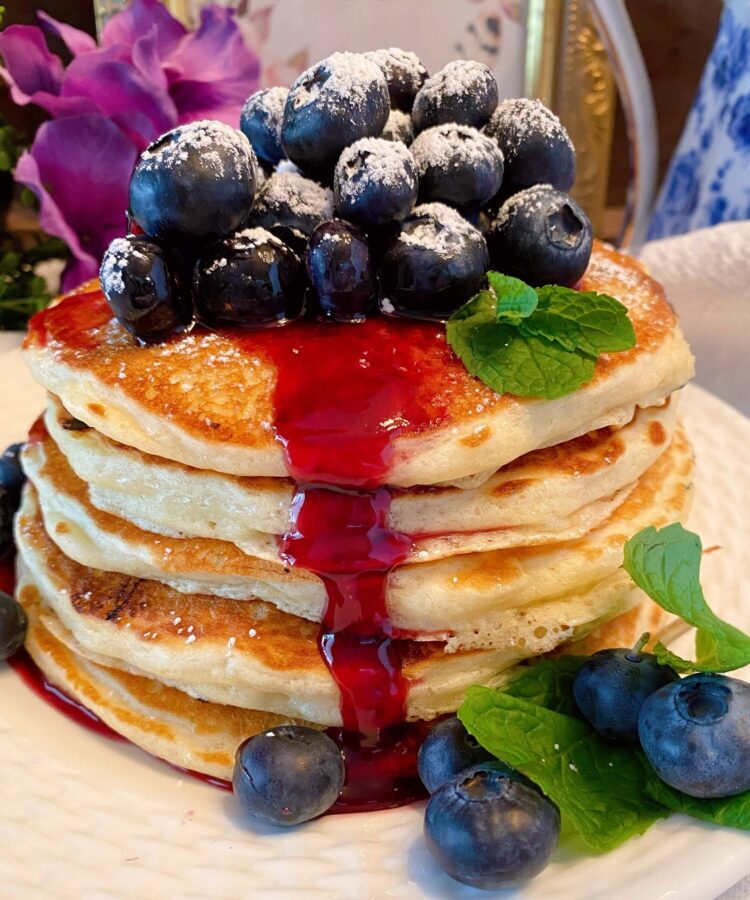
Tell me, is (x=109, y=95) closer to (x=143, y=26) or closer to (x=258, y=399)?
(x=143, y=26)

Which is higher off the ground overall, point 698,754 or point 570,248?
point 570,248

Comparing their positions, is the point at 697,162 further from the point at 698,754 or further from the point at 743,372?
the point at 698,754

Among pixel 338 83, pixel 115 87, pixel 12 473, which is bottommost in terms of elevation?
pixel 12 473

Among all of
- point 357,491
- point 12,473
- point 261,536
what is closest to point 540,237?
point 357,491

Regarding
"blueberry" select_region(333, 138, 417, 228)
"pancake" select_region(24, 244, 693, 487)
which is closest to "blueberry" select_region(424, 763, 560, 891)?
"pancake" select_region(24, 244, 693, 487)

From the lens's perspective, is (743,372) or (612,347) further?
(743,372)

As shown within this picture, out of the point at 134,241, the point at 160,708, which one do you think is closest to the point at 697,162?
the point at 134,241
